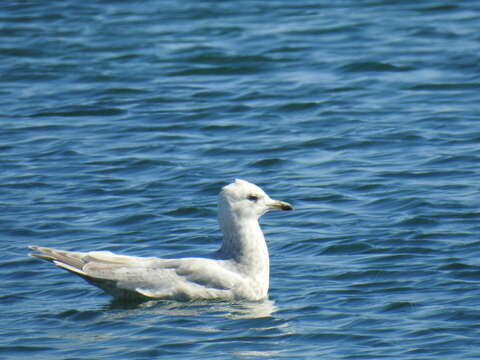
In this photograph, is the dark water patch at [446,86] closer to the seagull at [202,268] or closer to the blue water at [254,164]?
the blue water at [254,164]

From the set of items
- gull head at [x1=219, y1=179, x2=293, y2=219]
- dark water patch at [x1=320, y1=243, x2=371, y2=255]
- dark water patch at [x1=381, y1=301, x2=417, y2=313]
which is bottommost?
dark water patch at [x1=320, y1=243, x2=371, y2=255]

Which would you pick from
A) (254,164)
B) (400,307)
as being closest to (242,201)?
(400,307)

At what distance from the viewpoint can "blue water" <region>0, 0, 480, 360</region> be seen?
9.66 m

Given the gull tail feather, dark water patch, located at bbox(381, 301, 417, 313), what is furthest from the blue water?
the gull tail feather

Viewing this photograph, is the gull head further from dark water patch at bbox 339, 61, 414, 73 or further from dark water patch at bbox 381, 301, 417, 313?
dark water patch at bbox 339, 61, 414, 73

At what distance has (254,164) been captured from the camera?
14.8m

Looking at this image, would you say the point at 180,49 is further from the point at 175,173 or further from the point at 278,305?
the point at 278,305

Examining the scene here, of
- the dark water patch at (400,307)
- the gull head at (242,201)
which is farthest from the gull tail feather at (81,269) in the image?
the dark water patch at (400,307)

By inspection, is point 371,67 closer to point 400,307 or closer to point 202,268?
point 202,268

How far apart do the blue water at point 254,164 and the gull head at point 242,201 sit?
731mm

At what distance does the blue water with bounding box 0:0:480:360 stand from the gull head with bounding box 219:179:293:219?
0.73m

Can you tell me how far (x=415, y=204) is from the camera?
508 inches

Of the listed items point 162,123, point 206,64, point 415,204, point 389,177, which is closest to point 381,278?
point 415,204

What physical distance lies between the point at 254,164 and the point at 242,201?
13.8ft
